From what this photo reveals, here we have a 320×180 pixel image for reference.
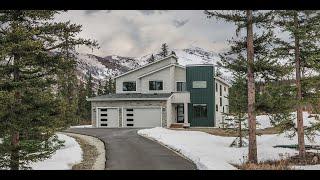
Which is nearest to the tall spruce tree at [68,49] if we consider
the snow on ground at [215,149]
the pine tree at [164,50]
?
the snow on ground at [215,149]

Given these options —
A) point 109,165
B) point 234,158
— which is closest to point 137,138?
point 234,158

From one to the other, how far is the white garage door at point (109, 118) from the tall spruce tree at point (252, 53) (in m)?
22.2

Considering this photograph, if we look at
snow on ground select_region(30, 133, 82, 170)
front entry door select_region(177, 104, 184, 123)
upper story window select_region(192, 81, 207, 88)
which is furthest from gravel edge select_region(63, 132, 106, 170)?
upper story window select_region(192, 81, 207, 88)

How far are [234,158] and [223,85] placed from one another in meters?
26.7

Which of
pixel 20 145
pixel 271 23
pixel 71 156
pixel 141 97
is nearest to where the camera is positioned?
pixel 20 145

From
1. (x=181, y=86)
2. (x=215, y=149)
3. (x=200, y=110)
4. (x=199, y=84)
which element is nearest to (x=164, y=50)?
(x=181, y=86)

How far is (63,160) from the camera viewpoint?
1848 centimetres

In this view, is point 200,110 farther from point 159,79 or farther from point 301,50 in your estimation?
point 301,50

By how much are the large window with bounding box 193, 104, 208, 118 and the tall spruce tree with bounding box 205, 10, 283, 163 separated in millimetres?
21199

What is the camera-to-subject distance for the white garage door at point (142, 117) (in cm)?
4047

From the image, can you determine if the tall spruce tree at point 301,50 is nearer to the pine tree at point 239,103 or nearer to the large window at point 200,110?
the pine tree at point 239,103

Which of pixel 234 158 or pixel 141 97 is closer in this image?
pixel 234 158
